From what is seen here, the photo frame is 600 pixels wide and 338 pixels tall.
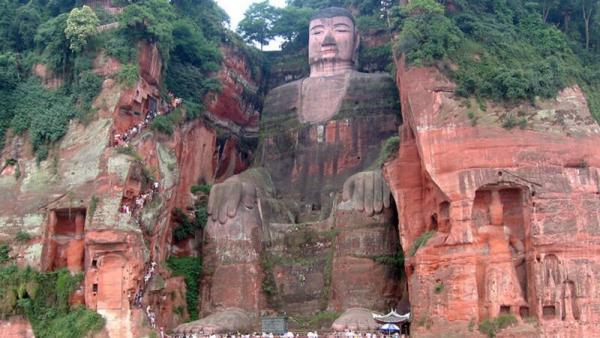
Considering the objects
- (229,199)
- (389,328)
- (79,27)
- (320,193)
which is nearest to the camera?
(389,328)

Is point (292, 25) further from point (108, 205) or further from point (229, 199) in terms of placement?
point (108, 205)

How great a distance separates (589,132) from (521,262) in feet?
14.6

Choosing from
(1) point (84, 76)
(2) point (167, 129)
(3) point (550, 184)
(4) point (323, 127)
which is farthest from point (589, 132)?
(1) point (84, 76)

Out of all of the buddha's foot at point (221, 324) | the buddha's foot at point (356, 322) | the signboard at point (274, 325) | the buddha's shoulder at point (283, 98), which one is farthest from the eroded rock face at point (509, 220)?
the buddha's shoulder at point (283, 98)

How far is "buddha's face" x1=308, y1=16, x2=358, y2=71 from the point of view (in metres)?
38.0

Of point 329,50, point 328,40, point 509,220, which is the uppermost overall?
point 328,40

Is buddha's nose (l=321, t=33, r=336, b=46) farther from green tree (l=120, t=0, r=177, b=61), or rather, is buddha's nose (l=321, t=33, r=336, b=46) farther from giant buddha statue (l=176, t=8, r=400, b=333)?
green tree (l=120, t=0, r=177, b=61)

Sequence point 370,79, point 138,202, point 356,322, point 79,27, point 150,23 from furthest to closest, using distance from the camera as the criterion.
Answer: point 370,79
point 150,23
point 79,27
point 138,202
point 356,322

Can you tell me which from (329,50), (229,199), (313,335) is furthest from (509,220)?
(329,50)

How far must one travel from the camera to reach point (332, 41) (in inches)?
1494

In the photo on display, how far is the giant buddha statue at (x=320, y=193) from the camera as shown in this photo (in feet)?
99.0

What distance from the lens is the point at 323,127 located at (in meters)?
35.8

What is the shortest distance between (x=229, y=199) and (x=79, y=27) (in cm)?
768

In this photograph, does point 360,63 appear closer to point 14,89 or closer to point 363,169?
point 363,169
